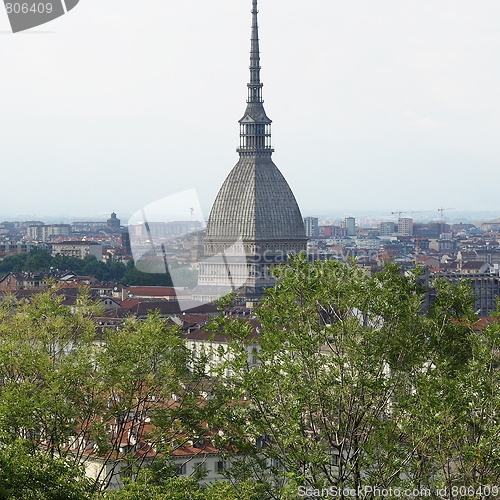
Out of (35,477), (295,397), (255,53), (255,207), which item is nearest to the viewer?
(35,477)

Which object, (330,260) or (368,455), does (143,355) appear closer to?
(330,260)

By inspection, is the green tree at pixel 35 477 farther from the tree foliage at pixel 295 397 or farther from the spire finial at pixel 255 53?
the spire finial at pixel 255 53

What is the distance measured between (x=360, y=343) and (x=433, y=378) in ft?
4.07

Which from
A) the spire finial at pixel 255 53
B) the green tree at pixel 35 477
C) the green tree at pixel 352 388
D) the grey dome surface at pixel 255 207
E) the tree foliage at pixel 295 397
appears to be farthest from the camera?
the grey dome surface at pixel 255 207

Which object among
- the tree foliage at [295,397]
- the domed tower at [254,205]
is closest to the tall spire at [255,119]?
the domed tower at [254,205]

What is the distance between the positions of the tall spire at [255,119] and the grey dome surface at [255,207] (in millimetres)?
858

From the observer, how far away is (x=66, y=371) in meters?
30.3

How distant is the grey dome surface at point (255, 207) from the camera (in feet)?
418

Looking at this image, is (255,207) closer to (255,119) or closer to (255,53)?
(255,119)

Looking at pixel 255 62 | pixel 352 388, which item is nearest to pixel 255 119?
pixel 255 62

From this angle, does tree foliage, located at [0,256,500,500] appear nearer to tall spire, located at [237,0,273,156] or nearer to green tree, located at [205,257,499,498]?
green tree, located at [205,257,499,498]

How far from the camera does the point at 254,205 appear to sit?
422 ft

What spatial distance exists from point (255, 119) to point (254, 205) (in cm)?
635

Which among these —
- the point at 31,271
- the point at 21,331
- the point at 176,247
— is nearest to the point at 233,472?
the point at 21,331
